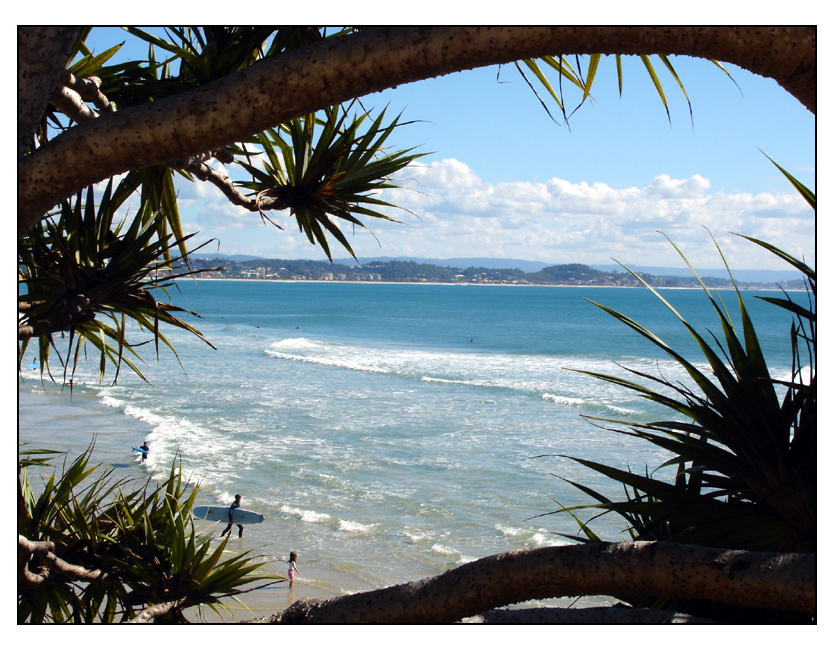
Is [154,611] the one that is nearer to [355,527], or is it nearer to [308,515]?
[355,527]

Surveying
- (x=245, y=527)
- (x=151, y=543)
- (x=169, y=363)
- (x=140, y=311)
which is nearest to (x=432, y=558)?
(x=245, y=527)

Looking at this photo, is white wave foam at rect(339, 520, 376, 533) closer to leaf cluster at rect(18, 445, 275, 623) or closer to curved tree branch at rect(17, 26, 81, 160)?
leaf cluster at rect(18, 445, 275, 623)

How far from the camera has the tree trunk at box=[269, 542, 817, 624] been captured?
3.70 feet

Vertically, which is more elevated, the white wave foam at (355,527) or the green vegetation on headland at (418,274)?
the green vegetation on headland at (418,274)

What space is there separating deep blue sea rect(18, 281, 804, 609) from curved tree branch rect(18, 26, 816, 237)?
670 millimetres

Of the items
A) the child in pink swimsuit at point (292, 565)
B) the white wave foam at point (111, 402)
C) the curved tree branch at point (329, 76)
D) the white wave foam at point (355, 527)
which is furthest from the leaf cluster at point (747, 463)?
the white wave foam at point (111, 402)

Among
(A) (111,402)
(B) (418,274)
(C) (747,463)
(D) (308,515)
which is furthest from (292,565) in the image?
(B) (418,274)

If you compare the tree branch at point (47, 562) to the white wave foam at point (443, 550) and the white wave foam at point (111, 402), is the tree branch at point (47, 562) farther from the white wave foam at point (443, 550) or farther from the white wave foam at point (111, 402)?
the white wave foam at point (111, 402)

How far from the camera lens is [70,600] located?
6.49 ft

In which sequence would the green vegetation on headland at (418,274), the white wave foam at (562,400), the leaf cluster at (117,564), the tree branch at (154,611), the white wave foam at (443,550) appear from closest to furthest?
the tree branch at (154,611) → the leaf cluster at (117,564) → the green vegetation on headland at (418,274) → the white wave foam at (443,550) → the white wave foam at (562,400)

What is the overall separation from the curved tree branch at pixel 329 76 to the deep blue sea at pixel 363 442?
0.67m

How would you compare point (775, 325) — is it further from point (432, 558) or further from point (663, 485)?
point (663, 485)

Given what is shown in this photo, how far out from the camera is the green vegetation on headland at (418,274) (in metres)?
3.23

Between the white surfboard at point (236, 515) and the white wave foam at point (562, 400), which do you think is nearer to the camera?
the white surfboard at point (236, 515)
